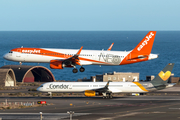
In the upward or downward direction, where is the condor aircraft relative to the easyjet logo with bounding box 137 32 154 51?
downward

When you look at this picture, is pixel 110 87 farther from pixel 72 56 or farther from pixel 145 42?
pixel 72 56

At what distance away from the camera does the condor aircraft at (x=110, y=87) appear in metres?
83.9

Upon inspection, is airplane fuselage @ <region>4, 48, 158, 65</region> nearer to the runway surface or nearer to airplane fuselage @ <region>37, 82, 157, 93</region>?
the runway surface

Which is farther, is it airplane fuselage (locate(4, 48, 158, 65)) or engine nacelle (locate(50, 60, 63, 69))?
airplane fuselage (locate(4, 48, 158, 65))

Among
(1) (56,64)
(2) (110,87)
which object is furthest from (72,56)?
(2) (110,87)

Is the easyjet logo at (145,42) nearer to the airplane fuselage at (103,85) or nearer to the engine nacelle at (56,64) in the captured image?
the airplane fuselage at (103,85)

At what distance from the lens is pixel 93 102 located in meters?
75.8

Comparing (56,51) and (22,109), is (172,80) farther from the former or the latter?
(22,109)

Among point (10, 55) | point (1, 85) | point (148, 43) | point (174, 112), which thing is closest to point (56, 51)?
point (10, 55)

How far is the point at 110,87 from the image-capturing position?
84750 millimetres

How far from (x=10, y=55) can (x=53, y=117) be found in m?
28.1

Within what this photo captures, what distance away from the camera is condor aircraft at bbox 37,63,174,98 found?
83875 mm

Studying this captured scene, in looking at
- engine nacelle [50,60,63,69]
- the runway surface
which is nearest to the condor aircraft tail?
the runway surface

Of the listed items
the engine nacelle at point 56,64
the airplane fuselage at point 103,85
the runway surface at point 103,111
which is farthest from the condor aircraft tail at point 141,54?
the engine nacelle at point 56,64
